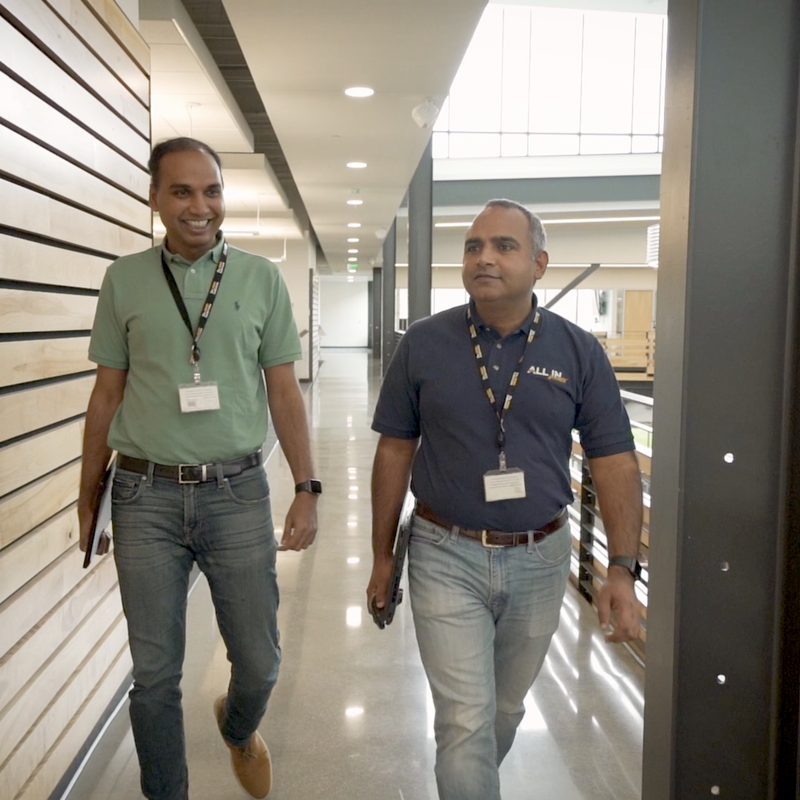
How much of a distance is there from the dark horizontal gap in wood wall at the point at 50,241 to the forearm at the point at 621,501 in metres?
1.57

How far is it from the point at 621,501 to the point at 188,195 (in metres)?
1.30

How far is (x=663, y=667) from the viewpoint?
1.71 metres

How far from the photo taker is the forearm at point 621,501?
2047mm

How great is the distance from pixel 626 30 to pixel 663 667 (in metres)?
21.6

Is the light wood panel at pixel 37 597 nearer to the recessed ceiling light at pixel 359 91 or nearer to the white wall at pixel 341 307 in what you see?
Answer: the recessed ceiling light at pixel 359 91

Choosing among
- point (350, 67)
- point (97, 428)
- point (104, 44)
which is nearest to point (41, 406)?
point (97, 428)

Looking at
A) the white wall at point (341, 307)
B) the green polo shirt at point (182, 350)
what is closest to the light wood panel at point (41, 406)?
the green polo shirt at point (182, 350)

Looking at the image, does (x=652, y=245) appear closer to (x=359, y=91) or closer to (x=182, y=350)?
(x=359, y=91)

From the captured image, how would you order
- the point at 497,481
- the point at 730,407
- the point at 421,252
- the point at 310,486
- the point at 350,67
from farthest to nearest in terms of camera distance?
the point at 421,252
the point at 350,67
the point at 310,486
the point at 497,481
the point at 730,407

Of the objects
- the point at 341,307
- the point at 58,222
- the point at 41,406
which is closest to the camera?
the point at 41,406

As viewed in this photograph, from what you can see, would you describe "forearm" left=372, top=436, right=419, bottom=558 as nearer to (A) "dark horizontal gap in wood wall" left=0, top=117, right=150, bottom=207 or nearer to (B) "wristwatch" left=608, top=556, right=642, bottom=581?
(B) "wristwatch" left=608, top=556, right=642, bottom=581

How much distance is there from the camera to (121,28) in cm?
321

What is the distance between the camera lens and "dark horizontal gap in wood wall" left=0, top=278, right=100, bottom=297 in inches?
88.0

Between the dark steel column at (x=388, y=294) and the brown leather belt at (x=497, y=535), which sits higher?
the dark steel column at (x=388, y=294)
